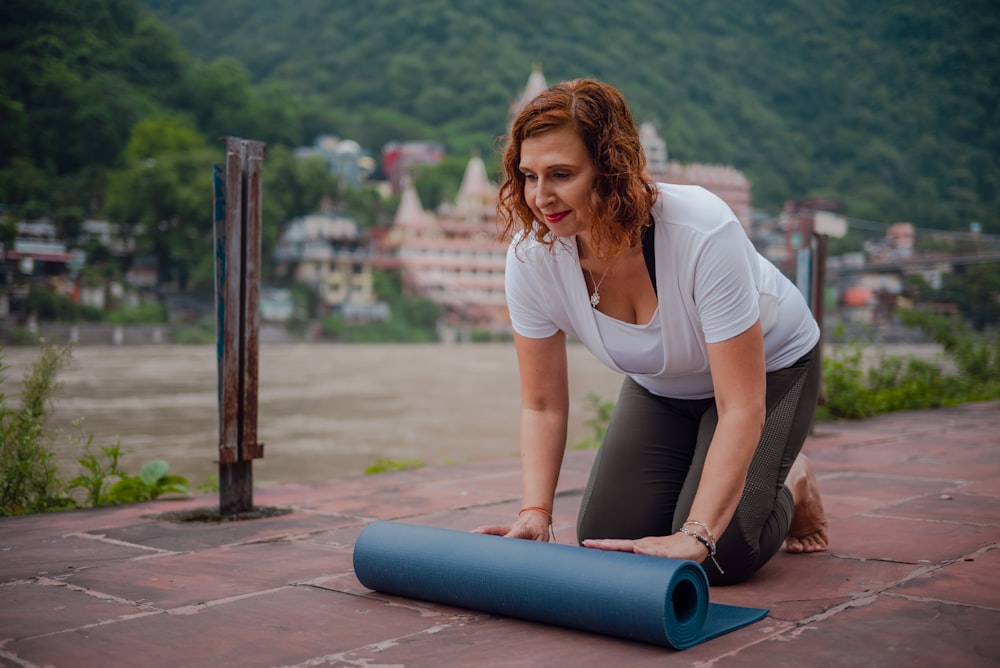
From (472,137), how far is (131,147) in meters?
23.2

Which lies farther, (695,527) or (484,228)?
(484,228)

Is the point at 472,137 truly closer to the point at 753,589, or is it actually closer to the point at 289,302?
the point at 289,302

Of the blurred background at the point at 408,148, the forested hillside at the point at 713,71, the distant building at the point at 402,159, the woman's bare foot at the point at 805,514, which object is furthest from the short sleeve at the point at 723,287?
the forested hillside at the point at 713,71

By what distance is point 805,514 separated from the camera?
7.40 ft

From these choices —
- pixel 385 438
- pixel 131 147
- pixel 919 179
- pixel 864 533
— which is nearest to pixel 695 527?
pixel 864 533

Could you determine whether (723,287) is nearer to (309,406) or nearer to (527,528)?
(527,528)

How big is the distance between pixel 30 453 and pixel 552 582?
2.06 metres

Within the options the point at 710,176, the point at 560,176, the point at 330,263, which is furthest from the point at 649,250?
the point at 710,176

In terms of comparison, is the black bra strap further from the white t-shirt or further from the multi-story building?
the multi-story building

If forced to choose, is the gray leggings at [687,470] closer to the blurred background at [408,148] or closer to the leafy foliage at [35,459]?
the leafy foliage at [35,459]

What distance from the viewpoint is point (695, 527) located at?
1.73 meters

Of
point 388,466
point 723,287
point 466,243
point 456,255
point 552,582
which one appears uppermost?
point 466,243

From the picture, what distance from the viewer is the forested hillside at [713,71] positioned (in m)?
56.6

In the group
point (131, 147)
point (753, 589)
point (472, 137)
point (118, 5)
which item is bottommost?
point (753, 589)
